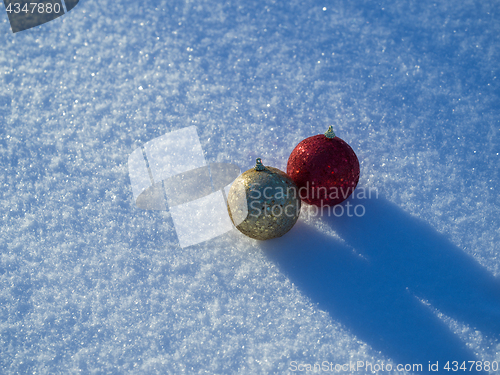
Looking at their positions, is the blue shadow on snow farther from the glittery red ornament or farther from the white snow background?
the glittery red ornament

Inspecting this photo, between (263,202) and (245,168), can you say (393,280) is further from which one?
(245,168)

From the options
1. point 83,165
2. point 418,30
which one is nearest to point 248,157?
point 83,165

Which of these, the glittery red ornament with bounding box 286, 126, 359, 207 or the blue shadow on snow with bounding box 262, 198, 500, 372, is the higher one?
the glittery red ornament with bounding box 286, 126, 359, 207

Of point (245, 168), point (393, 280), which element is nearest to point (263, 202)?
point (245, 168)

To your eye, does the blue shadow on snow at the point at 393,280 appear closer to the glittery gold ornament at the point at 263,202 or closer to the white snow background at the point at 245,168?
the white snow background at the point at 245,168

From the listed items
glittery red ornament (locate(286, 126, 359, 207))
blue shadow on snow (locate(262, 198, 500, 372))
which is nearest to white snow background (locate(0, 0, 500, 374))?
blue shadow on snow (locate(262, 198, 500, 372))

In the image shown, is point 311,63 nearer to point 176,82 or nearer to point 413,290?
point 176,82
